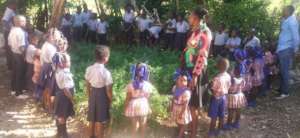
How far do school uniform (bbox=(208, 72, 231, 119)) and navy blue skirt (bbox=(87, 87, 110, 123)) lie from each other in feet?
4.90

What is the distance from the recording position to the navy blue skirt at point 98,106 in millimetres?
5836

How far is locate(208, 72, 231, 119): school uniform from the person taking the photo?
6199mm

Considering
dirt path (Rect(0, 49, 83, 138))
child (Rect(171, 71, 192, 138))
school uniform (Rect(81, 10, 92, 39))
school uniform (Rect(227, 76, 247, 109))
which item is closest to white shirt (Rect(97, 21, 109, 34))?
school uniform (Rect(81, 10, 92, 39))

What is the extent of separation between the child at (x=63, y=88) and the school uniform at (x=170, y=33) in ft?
20.0

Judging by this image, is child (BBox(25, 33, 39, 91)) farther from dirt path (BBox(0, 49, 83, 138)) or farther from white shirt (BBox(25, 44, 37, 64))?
dirt path (BBox(0, 49, 83, 138))

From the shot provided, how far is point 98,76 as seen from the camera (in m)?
5.74

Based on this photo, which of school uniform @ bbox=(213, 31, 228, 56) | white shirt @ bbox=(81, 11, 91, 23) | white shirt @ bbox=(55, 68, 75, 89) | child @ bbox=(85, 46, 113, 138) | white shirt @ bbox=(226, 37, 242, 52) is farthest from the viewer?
white shirt @ bbox=(81, 11, 91, 23)

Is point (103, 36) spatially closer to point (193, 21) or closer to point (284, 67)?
point (284, 67)

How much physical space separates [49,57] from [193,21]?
253cm

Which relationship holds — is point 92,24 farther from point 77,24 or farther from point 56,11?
point 56,11

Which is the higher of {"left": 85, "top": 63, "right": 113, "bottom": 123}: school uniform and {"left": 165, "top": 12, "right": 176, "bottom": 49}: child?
{"left": 165, "top": 12, "right": 176, "bottom": 49}: child

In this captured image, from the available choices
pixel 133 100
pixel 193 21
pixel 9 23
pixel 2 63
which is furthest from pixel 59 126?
pixel 2 63

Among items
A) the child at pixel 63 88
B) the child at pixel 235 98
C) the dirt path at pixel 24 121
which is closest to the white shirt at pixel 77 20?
the dirt path at pixel 24 121

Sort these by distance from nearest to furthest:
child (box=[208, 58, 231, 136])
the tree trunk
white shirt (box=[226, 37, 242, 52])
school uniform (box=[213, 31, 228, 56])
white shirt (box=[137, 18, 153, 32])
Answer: child (box=[208, 58, 231, 136]) < the tree trunk < white shirt (box=[226, 37, 242, 52]) < school uniform (box=[213, 31, 228, 56]) < white shirt (box=[137, 18, 153, 32])
